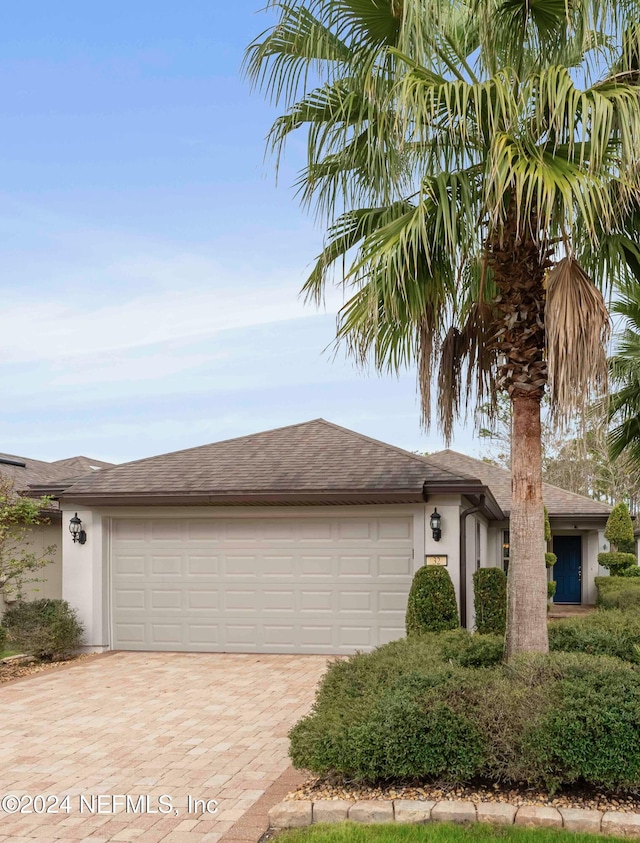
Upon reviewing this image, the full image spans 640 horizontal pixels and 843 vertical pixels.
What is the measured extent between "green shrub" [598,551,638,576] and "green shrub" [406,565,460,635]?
16135mm

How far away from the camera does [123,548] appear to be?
13172 millimetres

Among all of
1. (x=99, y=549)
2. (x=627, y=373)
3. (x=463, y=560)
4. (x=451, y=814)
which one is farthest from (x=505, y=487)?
(x=451, y=814)

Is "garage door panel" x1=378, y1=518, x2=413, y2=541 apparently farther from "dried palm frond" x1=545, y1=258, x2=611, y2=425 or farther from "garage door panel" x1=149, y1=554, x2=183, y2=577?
"dried palm frond" x1=545, y1=258, x2=611, y2=425

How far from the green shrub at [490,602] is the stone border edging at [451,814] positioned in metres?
6.35

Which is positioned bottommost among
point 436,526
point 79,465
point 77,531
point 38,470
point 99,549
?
point 99,549

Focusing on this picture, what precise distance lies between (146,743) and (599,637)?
4441 millimetres

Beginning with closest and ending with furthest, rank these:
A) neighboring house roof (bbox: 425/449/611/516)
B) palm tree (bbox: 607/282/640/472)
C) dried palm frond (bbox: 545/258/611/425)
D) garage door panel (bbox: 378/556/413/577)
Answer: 1. dried palm frond (bbox: 545/258/611/425)
2. garage door panel (bbox: 378/556/413/577)
3. palm tree (bbox: 607/282/640/472)
4. neighboring house roof (bbox: 425/449/611/516)

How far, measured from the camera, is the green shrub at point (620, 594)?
16.0 metres

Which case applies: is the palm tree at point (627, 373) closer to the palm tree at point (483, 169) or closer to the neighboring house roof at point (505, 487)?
the palm tree at point (483, 169)

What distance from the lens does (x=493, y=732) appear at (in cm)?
548

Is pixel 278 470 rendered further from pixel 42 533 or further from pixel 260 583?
pixel 42 533

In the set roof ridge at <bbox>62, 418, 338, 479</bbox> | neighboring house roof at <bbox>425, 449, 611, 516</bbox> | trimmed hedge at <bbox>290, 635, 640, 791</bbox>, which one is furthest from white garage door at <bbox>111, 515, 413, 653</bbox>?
neighboring house roof at <bbox>425, 449, 611, 516</bbox>

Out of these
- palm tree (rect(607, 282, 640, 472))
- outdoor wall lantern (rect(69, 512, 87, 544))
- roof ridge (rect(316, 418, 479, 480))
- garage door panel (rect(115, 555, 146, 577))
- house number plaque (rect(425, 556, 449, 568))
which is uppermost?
palm tree (rect(607, 282, 640, 472))

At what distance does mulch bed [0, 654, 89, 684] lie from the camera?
1114 centimetres
